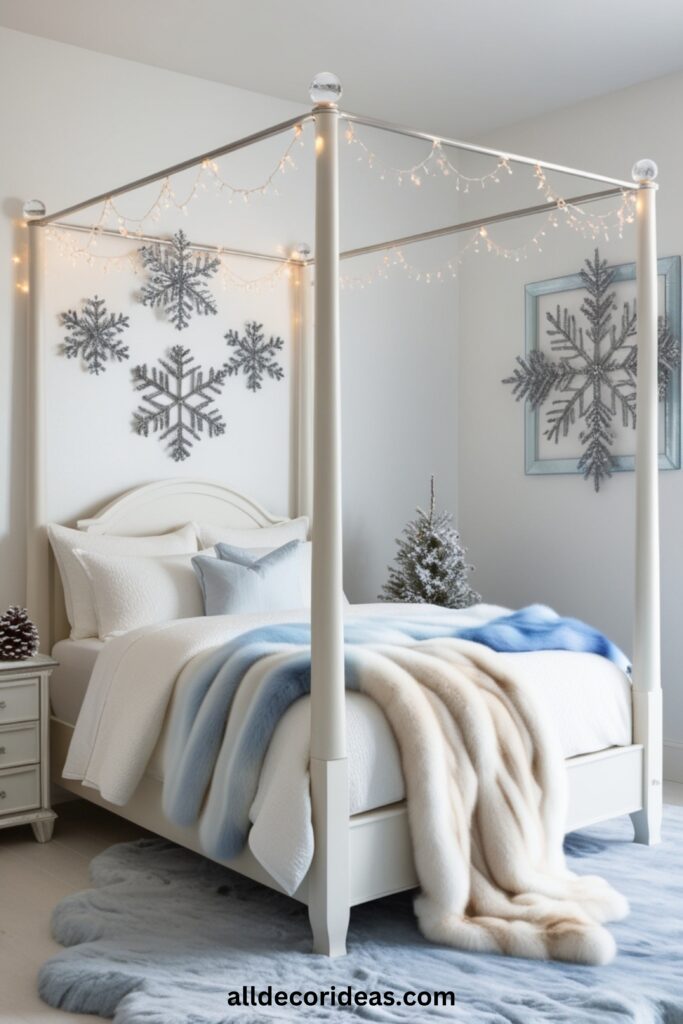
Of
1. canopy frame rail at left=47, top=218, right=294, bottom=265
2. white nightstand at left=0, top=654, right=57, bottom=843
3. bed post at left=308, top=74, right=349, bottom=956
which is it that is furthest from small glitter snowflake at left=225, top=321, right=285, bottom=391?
bed post at left=308, top=74, right=349, bottom=956

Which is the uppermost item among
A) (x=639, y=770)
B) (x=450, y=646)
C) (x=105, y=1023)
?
(x=450, y=646)

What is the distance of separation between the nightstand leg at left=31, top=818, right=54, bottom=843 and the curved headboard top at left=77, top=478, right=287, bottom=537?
1.15 meters

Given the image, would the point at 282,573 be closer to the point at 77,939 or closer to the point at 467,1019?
the point at 77,939

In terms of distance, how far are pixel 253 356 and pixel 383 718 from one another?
8.38 ft

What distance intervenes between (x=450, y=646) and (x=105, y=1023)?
146 centimetres

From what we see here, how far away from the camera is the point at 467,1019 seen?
2539mm

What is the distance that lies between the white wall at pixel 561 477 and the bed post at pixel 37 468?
2359 mm

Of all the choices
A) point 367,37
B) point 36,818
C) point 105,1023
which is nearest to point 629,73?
point 367,37

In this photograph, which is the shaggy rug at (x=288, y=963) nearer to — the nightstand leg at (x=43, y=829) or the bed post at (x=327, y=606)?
the bed post at (x=327, y=606)

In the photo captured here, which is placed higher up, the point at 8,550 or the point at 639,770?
the point at 8,550

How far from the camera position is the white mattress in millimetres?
2975

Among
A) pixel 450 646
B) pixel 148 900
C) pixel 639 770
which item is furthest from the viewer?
pixel 639 770

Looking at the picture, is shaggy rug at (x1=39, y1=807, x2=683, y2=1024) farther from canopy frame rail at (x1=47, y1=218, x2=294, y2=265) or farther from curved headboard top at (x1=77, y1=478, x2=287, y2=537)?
canopy frame rail at (x1=47, y1=218, x2=294, y2=265)

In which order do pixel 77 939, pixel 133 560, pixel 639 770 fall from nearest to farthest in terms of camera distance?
pixel 77 939
pixel 639 770
pixel 133 560
